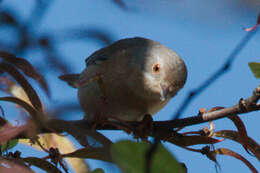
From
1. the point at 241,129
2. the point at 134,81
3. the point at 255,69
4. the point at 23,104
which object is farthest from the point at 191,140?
the point at 134,81

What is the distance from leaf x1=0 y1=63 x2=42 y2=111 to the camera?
4.94ft

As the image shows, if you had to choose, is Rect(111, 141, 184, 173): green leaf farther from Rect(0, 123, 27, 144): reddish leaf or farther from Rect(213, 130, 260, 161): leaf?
Rect(213, 130, 260, 161): leaf

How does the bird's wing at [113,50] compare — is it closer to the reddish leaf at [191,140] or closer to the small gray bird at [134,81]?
the small gray bird at [134,81]

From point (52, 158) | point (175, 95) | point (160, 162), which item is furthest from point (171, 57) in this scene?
point (160, 162)

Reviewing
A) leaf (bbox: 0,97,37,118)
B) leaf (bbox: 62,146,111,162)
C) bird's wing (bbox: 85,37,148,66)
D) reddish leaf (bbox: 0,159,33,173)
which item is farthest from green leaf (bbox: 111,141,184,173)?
bird's wing (bbox: 85,37,148,66)

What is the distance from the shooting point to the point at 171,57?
123 inches

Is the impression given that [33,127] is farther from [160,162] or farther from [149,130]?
[149,130]

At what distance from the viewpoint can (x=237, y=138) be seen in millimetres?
1764

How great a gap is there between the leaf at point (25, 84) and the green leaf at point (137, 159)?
2.74 ft

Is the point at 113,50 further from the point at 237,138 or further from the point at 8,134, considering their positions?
the point at 8,134

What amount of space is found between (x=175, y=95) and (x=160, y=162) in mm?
2361

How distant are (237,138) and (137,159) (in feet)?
3.67

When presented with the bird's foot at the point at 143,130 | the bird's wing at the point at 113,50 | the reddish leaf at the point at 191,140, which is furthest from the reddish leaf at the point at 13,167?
the bird's wing at the point at 113,50

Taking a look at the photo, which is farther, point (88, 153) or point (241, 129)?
point (241, 129)
